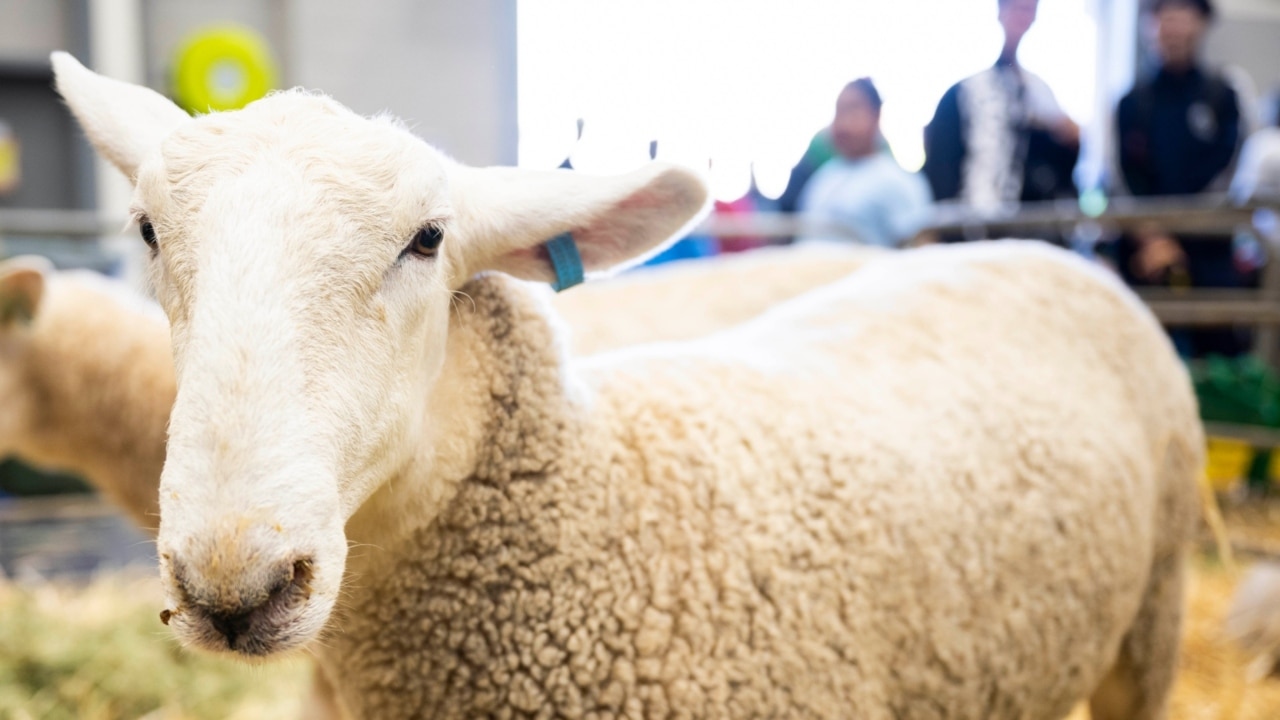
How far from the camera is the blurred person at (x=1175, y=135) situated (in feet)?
16.5

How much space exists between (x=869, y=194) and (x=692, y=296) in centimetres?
217

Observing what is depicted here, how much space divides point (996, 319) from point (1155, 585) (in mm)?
772

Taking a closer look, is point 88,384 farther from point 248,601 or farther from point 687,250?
point 687,250

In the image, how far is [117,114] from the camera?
143 cm

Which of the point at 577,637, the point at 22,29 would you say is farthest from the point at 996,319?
the point at 22,29

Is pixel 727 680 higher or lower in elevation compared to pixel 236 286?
lower

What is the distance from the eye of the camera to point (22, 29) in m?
6.34

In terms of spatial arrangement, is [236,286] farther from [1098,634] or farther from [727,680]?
[1098,634]

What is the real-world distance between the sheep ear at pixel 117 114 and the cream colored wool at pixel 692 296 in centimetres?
146

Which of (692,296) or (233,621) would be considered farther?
(692,296)

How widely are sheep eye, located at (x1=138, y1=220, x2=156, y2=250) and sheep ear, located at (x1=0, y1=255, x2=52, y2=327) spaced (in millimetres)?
1946

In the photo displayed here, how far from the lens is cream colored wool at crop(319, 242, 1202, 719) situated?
1.37m

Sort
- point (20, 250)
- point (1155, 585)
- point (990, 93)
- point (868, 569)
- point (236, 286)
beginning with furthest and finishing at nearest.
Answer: point (990, 93)
point (20, 250)
point (1155, 585)
point (868, 569)
point (236, 286)

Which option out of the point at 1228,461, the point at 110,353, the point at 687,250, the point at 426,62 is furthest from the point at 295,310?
the point at 426,62
